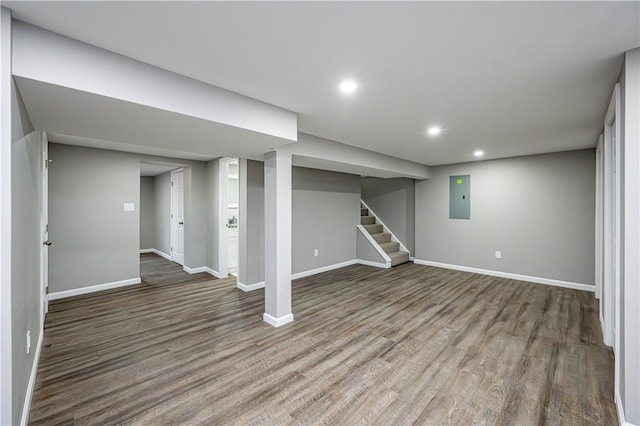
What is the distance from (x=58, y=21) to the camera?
143 cm

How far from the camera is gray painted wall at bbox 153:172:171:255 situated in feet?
23.4

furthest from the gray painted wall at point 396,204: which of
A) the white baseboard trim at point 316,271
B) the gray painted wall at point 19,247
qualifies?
the gray painted wall at point 19,247

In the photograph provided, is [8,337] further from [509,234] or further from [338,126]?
[509,234]

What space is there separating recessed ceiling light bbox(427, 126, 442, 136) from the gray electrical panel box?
266 cm

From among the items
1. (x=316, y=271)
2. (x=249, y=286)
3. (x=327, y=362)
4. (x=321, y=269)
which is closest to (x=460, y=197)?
(x=321, y=269)

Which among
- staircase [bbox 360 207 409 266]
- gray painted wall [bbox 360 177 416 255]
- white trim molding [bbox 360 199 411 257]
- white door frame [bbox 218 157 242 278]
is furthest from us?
white trim molding [bbox 360 199 411 257]

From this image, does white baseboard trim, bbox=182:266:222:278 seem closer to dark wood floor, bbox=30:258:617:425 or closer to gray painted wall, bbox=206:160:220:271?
gray painted wall, bbox=206:160:220:271

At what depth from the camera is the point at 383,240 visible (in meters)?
6.84

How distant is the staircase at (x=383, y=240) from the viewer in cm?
643

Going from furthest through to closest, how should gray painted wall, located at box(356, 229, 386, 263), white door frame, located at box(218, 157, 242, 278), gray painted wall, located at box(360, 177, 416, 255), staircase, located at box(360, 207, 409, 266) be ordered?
gray painted wall, located at box(360, 177, 416, 255)
staircase, located at box(360, 207, 409, 266)
gray painted wall, located at box(356, 229, 386, 263)
white door frame, located at box(218, 157, 242, 278)

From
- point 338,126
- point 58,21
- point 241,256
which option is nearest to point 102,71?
point 58,21

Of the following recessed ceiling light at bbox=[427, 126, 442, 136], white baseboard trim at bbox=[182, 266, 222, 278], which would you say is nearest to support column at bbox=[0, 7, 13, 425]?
recessed ceiling light at bbox=[427, 126, 442, 136]

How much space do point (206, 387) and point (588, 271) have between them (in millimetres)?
5727

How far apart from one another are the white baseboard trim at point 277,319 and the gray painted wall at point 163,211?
4926 millimetres
